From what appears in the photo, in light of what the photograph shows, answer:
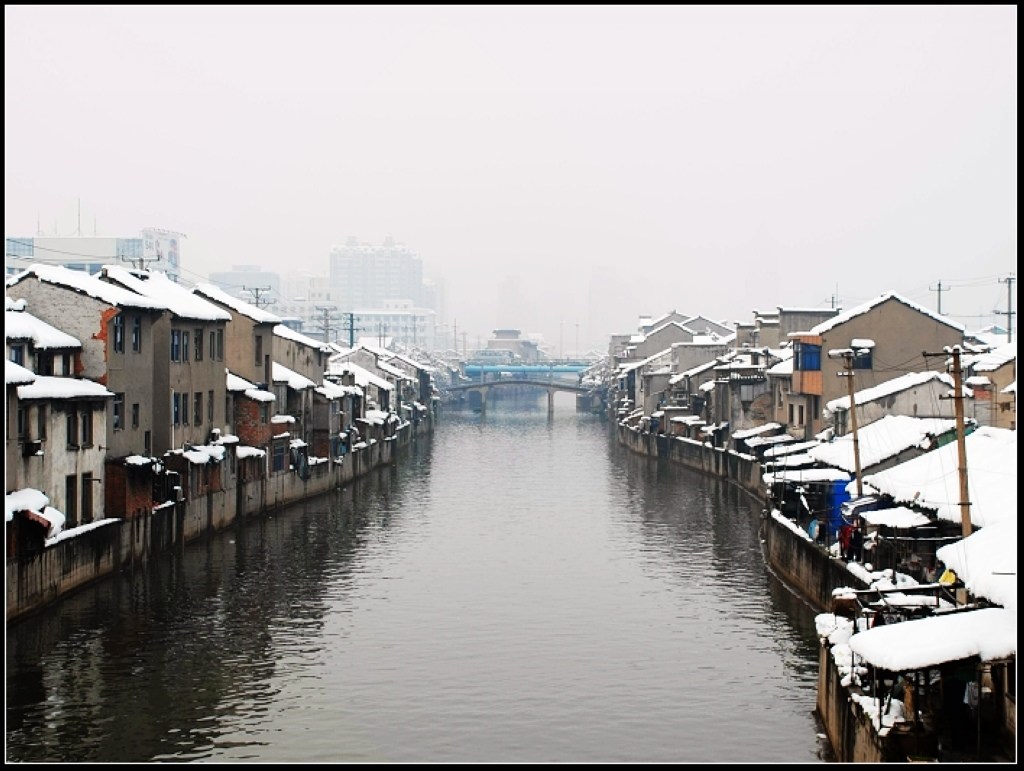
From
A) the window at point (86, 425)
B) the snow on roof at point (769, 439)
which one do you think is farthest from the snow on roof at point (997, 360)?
the window at point (86, 425)

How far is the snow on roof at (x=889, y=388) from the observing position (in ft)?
194

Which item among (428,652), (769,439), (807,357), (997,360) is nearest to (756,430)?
(769,439)

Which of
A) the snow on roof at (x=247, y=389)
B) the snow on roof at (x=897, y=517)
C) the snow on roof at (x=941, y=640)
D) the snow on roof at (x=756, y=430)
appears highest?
the snow on roof at (x=247, y=389)

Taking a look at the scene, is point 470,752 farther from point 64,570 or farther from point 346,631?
point 64,570

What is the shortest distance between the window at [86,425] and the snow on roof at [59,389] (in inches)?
23.2

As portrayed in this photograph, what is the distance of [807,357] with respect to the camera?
66.4m

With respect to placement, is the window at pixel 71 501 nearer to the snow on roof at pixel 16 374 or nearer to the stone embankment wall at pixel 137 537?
the stone embankment wall at pixel 137 537

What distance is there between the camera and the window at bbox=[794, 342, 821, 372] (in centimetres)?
6538

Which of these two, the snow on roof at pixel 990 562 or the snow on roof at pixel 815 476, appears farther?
the snow on roof at pixel 815 476

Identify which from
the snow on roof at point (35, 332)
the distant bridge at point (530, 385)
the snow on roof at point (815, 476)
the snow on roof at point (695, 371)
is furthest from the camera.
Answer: the distant bridge at point (530, 385)

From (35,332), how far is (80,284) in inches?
168

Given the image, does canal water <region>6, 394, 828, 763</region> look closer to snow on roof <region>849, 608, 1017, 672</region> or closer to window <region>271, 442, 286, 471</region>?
window <region>271, 442, 286, 471</region>

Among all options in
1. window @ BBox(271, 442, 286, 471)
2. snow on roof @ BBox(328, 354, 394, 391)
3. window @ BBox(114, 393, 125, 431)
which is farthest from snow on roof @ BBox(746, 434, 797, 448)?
window @ BBox(114, 393, 125, 431)

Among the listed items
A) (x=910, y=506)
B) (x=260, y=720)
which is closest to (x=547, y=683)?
(x=260, y=720)
